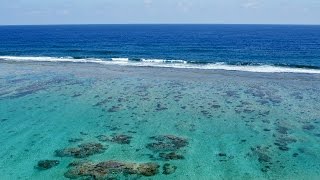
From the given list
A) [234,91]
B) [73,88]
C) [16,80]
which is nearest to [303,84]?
[234,91]

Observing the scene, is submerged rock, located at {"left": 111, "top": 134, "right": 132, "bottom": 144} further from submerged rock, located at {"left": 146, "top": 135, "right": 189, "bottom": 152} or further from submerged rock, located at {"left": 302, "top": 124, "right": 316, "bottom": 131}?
submerged rock, located at {"left": 302, "top": 124, "right": 316, "bottom": 131}

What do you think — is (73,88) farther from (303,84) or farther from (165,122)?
(303,84)

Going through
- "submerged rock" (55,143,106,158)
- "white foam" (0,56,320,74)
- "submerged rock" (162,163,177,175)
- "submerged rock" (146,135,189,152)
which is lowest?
"submerged rock" (162,163,177,175)

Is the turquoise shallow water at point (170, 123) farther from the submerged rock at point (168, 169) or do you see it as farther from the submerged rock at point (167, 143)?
the submerged rock at point (168, 169)

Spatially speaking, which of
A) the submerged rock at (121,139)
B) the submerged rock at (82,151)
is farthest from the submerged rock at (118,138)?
the submerged rock at (82,151)

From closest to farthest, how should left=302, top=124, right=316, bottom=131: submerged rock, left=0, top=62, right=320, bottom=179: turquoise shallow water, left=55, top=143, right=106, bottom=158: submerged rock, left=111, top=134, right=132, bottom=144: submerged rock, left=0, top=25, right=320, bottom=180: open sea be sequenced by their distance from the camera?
left=0, top=25, right=320, bottom=180: open sea
left=0, top=62, right=320, bottom=179: turquoise shallow water
left=55, top=143, right=106, bottom=158: submerged rock
left=111, top=134, right=132, bottom=144: submerged rock
left=302, top=124, right=316, bottom=131: submerged rock

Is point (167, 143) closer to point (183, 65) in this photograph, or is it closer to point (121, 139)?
point (121, 139)

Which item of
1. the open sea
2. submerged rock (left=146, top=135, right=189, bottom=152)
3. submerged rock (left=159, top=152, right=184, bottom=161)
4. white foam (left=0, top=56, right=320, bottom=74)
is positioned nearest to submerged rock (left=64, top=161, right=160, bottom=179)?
the open sea
